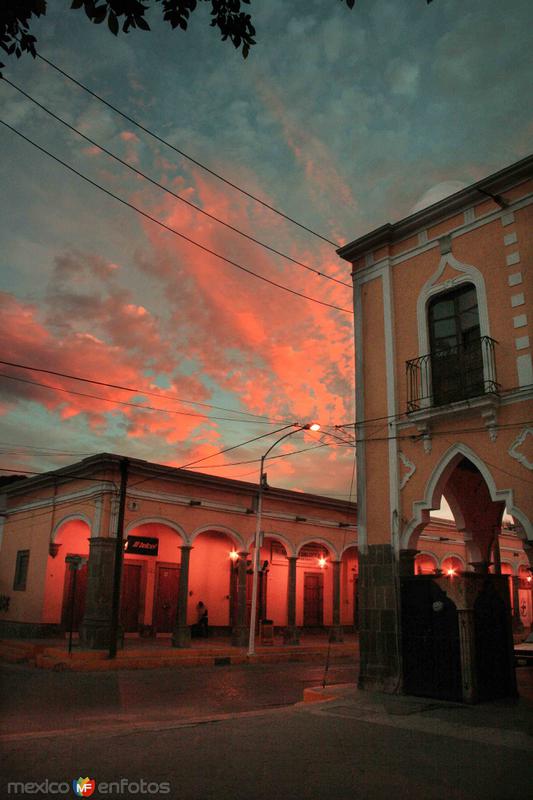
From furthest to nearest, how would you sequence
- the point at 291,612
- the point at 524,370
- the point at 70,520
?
the point at 291,612 → the point at 70,520 → the point at 524,370

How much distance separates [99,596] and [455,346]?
42.3 ft

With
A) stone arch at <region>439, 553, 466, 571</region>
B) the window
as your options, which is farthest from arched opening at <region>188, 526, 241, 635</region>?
the window

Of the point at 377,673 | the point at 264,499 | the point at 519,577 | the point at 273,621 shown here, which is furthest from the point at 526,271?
the point at 519,577

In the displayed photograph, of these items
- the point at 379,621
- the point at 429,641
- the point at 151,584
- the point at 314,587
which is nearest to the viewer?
the point at 429,641

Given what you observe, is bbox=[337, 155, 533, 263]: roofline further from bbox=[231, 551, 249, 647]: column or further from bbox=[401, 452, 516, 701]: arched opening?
bbox=[231, 551, 249, 647]: column

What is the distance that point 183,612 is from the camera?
21000 millimetres

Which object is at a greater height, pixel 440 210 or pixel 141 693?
pixel 440 210

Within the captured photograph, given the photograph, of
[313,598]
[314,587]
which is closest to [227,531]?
[314,587]

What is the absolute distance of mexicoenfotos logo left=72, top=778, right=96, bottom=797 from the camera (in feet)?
17.7

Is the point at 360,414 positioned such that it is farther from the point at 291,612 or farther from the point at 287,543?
the point at 287,543

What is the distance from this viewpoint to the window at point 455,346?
11727 mm

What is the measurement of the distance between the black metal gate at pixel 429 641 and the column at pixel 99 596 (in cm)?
1033

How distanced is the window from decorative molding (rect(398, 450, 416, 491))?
1.20 meters

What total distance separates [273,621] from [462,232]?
1960 centimetres
